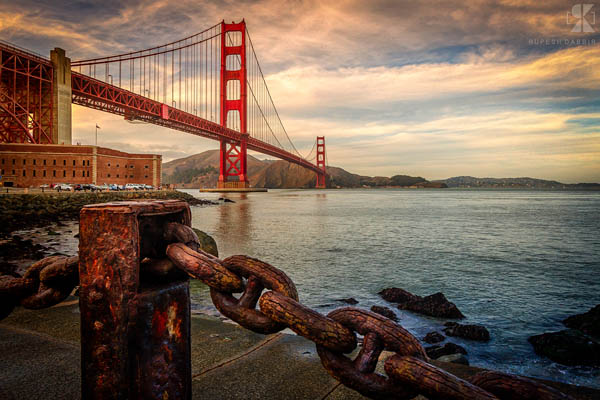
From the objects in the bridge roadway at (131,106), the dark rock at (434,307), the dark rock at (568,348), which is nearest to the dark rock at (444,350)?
the dark rock at (568,348)

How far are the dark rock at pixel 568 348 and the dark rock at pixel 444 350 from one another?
0.90m

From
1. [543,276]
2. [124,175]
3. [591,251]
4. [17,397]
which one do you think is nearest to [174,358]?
[17,397]

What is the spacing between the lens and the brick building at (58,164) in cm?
3381

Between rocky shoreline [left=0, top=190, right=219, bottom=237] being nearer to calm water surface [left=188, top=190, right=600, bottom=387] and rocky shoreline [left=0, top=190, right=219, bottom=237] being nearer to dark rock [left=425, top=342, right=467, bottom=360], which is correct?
calm water surface [left=188, top=190, right=600, bottom=387]

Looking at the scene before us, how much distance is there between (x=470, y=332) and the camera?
14.1ft

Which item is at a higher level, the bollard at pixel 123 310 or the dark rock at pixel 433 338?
the bollard at pixel 123 310

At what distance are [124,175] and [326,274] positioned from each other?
145 feet

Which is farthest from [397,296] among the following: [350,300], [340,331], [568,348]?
[340,331]

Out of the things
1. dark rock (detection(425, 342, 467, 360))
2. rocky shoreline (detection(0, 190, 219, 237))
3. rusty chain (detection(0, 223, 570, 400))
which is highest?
rusty chain (detection(0, 223, 570, 400))

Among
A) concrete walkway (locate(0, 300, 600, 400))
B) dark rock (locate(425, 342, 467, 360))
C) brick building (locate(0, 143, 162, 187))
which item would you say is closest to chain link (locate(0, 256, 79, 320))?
concrete walkway (locate(0, 300, 600, 400))

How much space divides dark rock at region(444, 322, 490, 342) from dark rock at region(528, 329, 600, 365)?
0.52 metres

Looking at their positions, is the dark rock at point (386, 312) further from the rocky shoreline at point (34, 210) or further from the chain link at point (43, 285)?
the rocky shoreline at point (34, 210)

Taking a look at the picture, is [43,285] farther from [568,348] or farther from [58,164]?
[58,164]

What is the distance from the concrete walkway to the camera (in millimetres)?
1517
